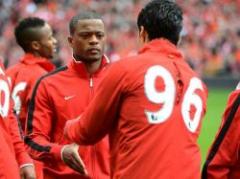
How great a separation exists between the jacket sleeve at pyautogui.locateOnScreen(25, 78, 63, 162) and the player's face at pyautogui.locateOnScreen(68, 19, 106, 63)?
37 centimetres

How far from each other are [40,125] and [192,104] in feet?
5.44

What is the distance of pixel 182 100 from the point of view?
200 inches

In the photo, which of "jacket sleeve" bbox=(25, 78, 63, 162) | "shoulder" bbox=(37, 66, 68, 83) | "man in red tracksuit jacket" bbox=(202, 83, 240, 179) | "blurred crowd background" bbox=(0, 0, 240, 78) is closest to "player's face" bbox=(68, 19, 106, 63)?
"shoulder" bbox=(37, 66, 68, 83)

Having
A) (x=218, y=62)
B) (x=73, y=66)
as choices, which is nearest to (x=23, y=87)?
(x=73, y=66)

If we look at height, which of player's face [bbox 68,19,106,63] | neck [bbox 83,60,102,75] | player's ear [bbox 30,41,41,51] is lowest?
player's ear [bbox 30,41,41,51]

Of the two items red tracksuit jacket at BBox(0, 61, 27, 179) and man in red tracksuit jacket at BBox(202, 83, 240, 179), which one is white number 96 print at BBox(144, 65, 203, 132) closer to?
man in red tracksuit jacket at BBox(202, 83, 240, 179)

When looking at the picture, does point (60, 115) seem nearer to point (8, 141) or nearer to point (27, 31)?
point (8, 141)

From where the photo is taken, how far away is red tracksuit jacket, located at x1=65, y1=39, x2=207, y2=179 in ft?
16.3

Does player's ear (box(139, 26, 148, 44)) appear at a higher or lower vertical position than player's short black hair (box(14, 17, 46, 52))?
higher

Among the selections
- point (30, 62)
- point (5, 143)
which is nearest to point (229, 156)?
point (5, 143)

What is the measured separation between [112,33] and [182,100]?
21.9 meters

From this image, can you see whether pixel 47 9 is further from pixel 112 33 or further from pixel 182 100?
pixel 182 100

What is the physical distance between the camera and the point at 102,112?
503 cm

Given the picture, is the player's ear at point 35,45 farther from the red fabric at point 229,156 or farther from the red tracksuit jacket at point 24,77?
the red fabric at point 229,156
